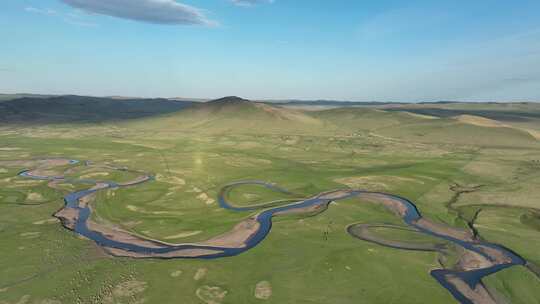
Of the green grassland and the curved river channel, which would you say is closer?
the green grassland

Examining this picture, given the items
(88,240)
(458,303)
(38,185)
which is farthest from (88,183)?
(458,303)

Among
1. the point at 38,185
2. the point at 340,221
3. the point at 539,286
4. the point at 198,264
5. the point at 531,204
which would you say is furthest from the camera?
the point at 38,185

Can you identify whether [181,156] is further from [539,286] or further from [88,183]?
[539,286]

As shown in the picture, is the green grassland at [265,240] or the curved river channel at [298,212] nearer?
the green grassland at [265,240]

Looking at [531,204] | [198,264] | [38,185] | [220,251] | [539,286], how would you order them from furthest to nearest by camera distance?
[38,185] → [531,204] → [220,251] → [198,264] → [539,286]

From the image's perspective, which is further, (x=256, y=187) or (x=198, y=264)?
(x=256, y=187)

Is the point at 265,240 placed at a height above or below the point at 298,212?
below

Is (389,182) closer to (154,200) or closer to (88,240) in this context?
(154,200)

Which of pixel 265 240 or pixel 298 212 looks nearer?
pixel 265 240
